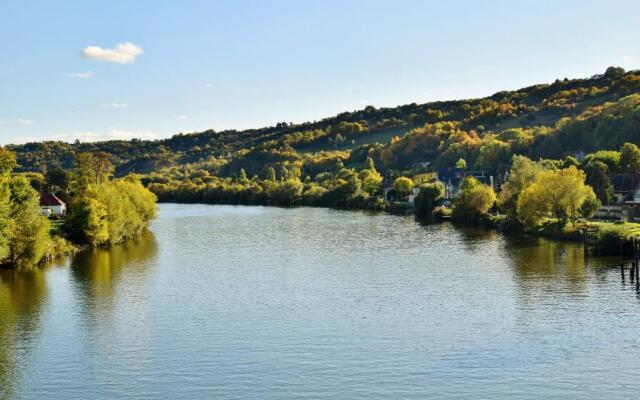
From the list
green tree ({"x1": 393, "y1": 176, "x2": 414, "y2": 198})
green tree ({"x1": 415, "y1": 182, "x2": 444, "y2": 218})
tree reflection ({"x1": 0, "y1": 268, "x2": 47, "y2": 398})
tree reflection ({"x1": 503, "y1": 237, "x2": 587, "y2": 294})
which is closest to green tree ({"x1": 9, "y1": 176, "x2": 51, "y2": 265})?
tree reflection ({"x1": 0, "y1": 268, "x2": 47, "y2": 398})

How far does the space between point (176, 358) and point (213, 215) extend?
7335 cm

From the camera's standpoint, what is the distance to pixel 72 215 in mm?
58156

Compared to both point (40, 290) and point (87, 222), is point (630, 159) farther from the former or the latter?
point (40, 290)

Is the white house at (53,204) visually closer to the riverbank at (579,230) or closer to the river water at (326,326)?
the river water at (326,326)

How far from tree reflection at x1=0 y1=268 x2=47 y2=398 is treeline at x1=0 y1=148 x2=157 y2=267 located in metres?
1.98

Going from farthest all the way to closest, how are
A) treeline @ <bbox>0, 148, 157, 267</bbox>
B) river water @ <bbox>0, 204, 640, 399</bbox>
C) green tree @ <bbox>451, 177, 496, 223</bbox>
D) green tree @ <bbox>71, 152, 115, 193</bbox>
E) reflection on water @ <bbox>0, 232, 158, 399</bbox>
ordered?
green tree @ <bbox>71, 152, 115, 193</bbox> < green tree @ <bbox>451, 177, 496, 223</bbox> < treeline @ <bbox>0, 148, 157, 267</bbox> < reflection on water @ <bbox>0, 232, 158, 399</bbox> < river water @ <bbox>0, 204, 640, 399</bbox>

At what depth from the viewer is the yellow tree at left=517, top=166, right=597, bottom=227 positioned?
5697 centimetres

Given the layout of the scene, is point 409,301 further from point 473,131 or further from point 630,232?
point 473,131

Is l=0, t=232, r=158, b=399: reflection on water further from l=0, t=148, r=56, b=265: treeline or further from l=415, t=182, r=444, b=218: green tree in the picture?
l=415, t=182, r=444, b=218: green tree

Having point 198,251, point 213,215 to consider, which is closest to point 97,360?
point 198,251

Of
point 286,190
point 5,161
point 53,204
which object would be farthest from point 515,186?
point 286,190

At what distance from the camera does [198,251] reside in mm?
57094

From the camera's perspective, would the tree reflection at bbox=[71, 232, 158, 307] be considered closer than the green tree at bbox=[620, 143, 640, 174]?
Yes

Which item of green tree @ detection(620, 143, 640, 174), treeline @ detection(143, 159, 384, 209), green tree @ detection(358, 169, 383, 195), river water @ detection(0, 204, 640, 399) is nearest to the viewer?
river water @ detection(0, 204, 640, 399)
